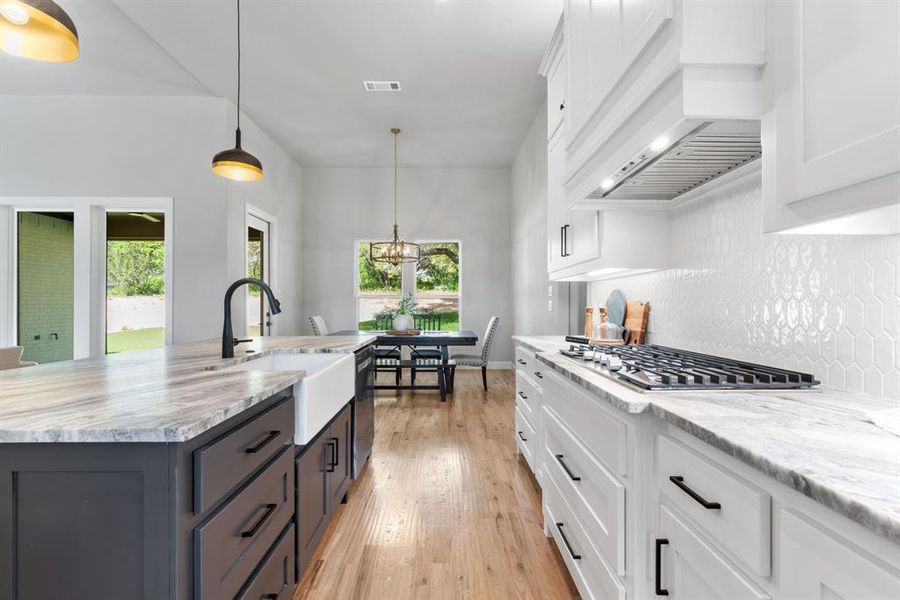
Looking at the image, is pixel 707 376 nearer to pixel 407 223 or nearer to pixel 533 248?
pixel 533 248

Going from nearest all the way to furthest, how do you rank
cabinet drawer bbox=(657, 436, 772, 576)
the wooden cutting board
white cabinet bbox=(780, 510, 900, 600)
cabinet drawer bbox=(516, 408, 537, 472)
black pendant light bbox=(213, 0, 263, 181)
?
white cabinet bbox=(780, 510, 900, 600)
cabinet drawer bbox=(657, 436, 772, 576)
the wooden cutting board
cabinet drawer bbox=(516, 408, 537, 472)
black pendant light bbox=(213, 0, 263, 181)

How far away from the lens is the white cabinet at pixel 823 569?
518mm

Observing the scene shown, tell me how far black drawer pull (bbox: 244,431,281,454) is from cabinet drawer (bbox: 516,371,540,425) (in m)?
1.46

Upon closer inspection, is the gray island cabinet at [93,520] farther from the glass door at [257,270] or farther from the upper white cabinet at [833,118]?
the glass door at [257,270]

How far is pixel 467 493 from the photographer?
252cm

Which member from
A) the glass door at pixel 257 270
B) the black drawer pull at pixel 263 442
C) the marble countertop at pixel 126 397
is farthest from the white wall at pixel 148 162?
the black drawer pull at pixel 263 442

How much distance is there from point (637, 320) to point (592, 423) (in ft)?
4.30

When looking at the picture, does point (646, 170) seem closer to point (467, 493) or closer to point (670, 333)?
point (670, 333)

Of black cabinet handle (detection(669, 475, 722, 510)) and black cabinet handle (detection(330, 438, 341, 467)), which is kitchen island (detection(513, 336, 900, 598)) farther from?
black cabinet handle (detection(330, 438, 341, 467))

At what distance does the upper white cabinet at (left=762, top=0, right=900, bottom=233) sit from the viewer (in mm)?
721

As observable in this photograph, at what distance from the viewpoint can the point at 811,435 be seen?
776 mm

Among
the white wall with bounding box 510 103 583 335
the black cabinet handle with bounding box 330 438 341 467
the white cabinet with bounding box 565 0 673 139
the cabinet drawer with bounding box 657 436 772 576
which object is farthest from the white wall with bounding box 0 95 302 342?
the cabinet drawer with bounding box 657 436 772 576

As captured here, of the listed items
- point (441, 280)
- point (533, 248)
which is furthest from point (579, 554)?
point (441, 280)

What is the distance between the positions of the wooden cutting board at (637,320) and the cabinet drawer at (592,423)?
846mm
